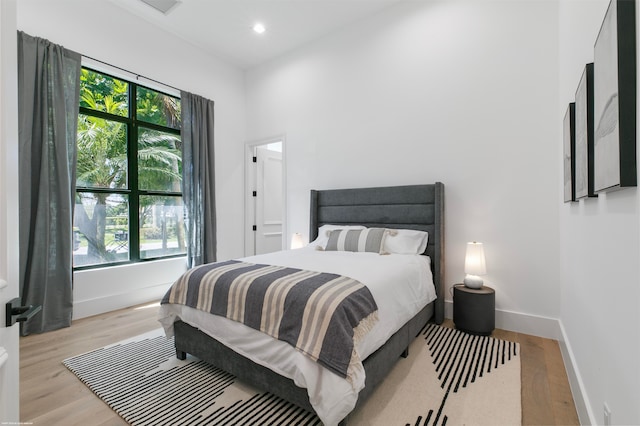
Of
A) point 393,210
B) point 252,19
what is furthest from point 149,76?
point 393,210

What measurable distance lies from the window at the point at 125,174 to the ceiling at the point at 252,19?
2.88 feet

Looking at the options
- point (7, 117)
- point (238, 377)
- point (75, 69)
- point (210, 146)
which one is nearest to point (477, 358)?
point (238, 377)

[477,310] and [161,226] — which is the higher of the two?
[161,226]

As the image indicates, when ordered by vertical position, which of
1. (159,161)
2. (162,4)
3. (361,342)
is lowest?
(361,342)

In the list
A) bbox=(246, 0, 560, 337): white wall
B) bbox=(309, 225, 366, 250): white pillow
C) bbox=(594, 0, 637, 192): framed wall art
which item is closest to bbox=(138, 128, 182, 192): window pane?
bbox=(246, 0, 560, 337): white wall

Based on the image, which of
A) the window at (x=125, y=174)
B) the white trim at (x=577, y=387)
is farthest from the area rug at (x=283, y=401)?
the window at (x=125, y=174)

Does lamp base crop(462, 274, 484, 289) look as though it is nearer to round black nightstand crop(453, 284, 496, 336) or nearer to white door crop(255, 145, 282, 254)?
round black nightstand crop(453, 284, 496, 336)

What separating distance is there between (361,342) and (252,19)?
392cm

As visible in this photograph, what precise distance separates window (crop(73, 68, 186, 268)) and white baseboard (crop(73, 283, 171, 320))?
40cm

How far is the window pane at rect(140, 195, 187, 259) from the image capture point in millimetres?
3941

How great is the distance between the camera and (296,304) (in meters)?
1.63

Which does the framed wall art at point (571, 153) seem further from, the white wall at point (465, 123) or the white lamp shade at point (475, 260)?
the white lamp shade at point (475, 260)

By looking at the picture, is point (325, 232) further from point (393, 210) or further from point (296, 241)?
point (393, 210)

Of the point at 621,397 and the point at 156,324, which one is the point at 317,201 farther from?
the point at 621,397
